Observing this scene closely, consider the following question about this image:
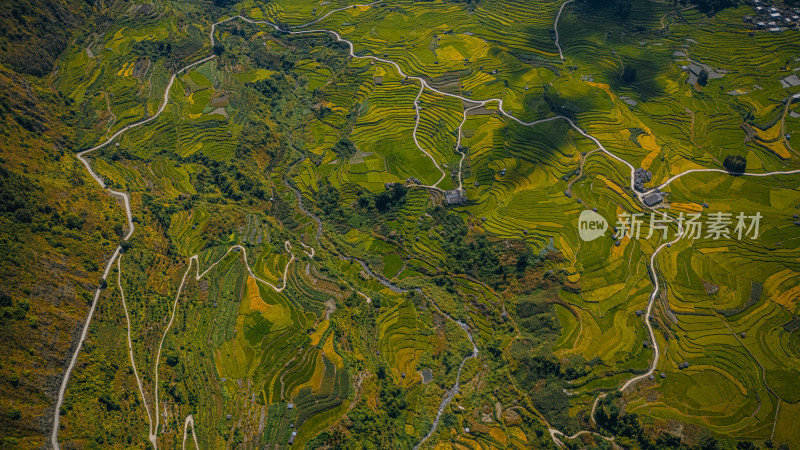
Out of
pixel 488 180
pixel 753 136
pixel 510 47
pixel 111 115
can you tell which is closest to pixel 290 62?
pixel 111 115

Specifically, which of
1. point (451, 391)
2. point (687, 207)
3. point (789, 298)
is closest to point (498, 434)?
point (451, 391)

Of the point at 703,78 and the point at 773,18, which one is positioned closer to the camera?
the point at 703,78

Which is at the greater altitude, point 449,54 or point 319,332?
point 449,54

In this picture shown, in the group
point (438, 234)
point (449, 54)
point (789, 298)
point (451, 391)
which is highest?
point (449, 54)

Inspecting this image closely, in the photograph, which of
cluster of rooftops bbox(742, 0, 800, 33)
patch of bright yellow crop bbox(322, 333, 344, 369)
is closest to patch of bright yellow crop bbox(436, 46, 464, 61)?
cluster of rooftops bbox(742, 0, 800, 33)

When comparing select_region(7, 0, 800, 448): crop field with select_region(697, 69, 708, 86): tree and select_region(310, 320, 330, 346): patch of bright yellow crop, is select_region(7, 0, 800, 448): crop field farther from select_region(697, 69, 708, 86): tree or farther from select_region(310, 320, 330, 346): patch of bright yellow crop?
select_region(697, 69, 708, 86): tree

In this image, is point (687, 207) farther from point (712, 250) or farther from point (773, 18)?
point (773, 18)

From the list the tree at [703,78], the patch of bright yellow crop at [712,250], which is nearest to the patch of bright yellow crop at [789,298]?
the patch of bright yellow crop at [712,250]

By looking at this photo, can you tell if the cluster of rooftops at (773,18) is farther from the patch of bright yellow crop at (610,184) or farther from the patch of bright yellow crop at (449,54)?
the patch of bright yellow crop at (449,54)
